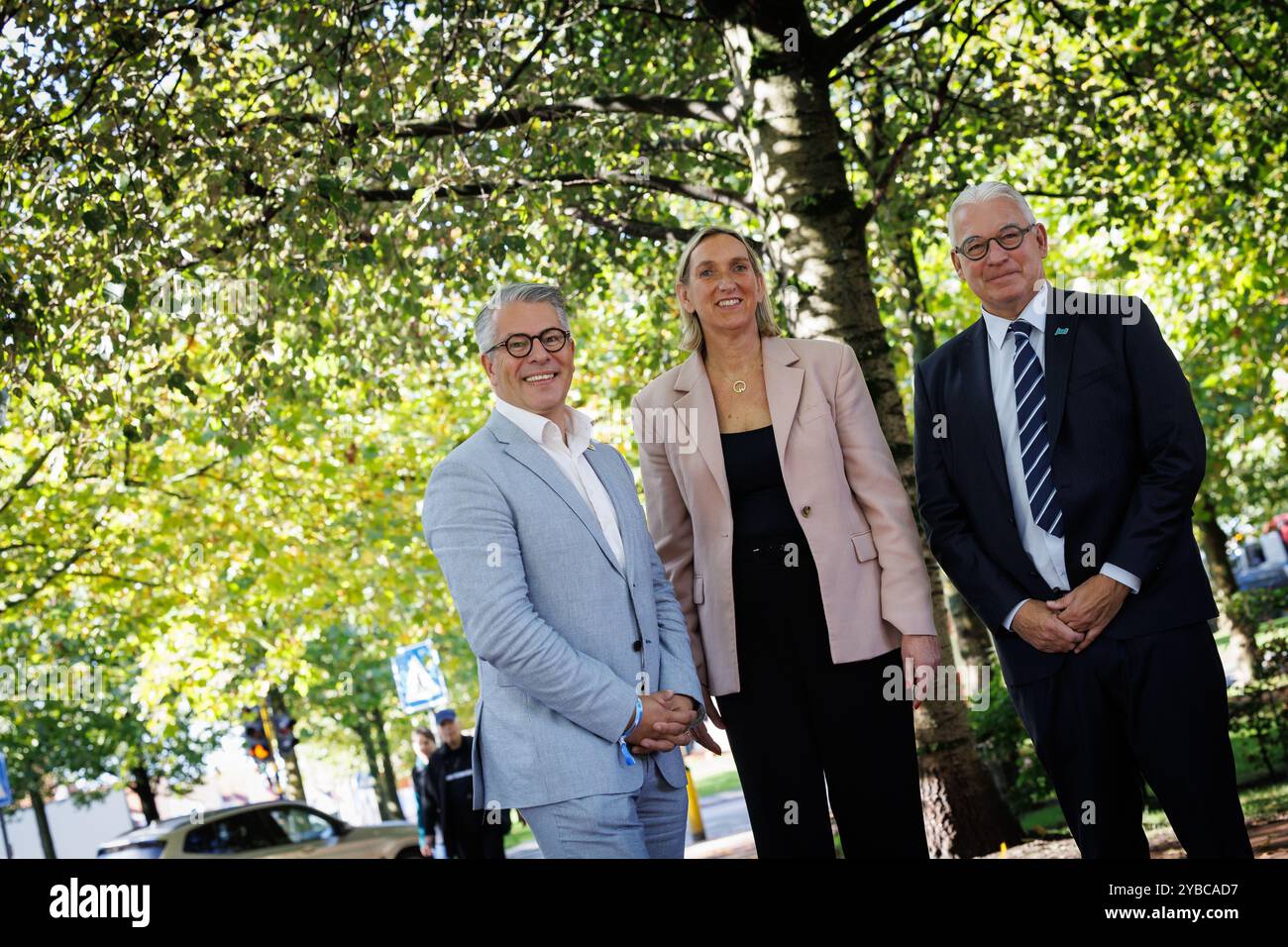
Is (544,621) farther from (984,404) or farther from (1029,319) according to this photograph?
(1029,319)

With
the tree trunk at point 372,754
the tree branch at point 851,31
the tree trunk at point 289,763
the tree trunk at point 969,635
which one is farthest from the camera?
the tree trunk at point 372,754

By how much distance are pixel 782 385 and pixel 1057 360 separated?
0.87 metres

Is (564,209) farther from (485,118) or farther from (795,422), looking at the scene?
(795,422)

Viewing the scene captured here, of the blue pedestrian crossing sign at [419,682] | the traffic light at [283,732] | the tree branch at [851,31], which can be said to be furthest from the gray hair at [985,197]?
the traffic light at [283,732]

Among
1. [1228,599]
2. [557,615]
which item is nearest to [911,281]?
[1228,599]

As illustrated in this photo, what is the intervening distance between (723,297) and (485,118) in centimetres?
589

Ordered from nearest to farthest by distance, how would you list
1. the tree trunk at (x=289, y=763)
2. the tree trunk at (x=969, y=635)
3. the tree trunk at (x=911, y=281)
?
1. the tree trunk at (x=911, y=281)
2. the tree trunk at (x=969, y=635)
3. the tree trunk at (x=289, y=763)

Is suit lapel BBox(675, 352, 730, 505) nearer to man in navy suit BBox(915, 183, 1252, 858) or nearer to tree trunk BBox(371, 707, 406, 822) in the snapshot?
man in navy suit BBox(915, 183, 1252, 858)

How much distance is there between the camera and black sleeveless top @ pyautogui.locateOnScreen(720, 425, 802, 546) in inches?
165

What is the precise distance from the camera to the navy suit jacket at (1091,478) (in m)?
3.79

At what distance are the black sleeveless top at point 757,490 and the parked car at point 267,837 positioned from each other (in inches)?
538

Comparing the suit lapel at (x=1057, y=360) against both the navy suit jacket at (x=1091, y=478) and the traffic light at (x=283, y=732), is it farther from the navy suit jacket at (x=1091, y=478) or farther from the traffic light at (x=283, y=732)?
the traffic light at (x=283, y=732)

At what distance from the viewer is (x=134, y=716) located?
32.8 m
